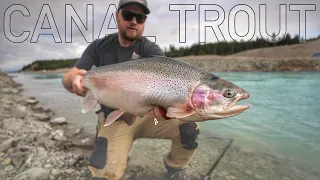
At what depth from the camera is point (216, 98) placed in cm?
213

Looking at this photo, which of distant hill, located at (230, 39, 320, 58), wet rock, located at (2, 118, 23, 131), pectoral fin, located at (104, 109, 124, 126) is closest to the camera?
pectoral fin, located at (104, 109, 124, 126)

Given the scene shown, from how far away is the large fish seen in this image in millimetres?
2131

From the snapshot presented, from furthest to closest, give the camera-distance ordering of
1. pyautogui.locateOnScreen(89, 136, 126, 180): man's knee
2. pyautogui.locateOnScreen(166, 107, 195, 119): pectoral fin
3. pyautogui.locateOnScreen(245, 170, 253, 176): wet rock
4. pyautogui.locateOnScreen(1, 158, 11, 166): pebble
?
pyautogui.locateOnScreen(245, 170, 253, 176): wet rock
pyautogui.locateOnScreen(1, 158, 11, 166): pebble
pyautogui.locateOnScreen(89, 136, 126, 180): man's knee
pyautogui.locateOnScreen(166, 107, 195, 119): pectoral fin

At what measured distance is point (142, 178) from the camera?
3734 mm

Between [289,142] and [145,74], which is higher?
[145,74]

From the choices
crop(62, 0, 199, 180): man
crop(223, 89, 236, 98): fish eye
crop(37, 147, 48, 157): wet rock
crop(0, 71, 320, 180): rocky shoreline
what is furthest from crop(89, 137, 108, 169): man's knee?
crop(223, 89, 236, 98): fish eye

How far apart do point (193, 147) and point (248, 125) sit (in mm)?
4425

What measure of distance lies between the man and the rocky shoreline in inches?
20.2

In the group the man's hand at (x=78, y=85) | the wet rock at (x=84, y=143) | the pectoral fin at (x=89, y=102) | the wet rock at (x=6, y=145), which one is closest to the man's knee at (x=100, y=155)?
the pectoral fin at (x=89, y=102)

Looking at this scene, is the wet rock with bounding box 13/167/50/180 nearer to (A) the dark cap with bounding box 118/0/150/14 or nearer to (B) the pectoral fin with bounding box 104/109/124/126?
(B) the pectoral fin with bounding box 104/109/124/126

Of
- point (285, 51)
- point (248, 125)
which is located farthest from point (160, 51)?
point (285, 51)

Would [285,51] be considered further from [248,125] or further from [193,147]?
[193,147]

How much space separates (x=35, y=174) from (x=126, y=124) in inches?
55.8

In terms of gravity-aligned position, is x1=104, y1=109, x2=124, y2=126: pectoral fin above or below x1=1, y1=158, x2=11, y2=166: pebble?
above
